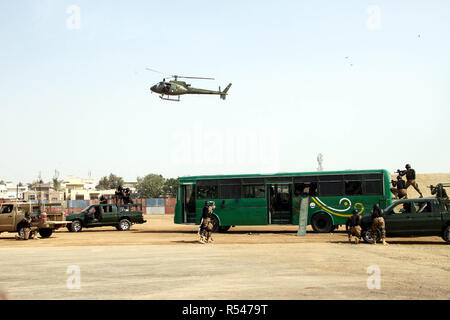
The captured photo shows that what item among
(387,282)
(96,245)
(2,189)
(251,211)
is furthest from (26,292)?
(2,189)

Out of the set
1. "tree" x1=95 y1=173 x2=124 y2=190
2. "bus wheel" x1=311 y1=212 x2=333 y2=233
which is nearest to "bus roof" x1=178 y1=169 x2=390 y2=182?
"bus wheel" x1=311 y1=212 x2=333 y2=233

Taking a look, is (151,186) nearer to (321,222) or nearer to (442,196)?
(321,222)

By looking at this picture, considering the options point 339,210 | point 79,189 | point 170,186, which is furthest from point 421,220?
point 79,189

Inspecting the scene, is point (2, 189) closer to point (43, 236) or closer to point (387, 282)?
point (43, 236)

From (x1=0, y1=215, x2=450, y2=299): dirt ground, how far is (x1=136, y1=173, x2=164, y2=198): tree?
4546 inches

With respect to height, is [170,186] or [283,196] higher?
[170,186]

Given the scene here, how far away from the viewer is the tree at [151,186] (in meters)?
138

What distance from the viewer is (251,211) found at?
2834 centimetres

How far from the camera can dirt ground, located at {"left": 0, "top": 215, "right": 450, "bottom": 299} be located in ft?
34.9

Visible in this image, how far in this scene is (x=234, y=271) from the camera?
1383 cm

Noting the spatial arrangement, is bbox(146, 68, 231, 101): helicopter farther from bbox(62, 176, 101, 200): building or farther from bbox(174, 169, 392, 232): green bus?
bbox(62, 176, 101, 200): building

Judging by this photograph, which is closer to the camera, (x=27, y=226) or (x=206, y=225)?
(x=206, y=225)

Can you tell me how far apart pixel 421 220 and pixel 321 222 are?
7269 millimetres
